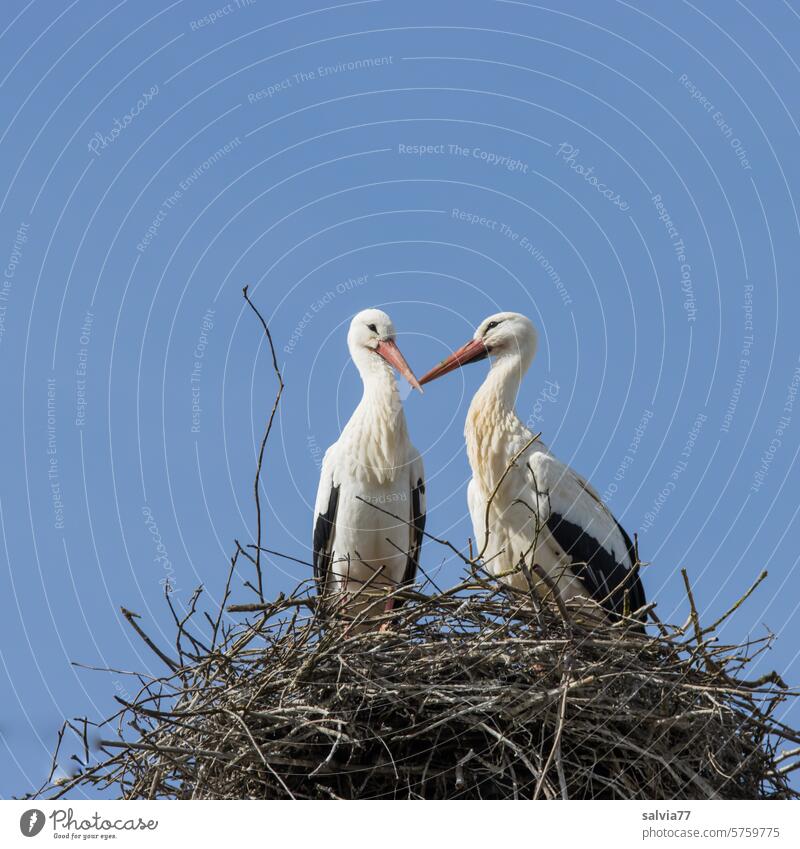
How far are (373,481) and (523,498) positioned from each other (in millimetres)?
581

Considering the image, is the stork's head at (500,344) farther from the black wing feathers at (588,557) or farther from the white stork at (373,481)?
the black wing feathers at (588,557)

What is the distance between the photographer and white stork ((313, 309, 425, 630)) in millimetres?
5312

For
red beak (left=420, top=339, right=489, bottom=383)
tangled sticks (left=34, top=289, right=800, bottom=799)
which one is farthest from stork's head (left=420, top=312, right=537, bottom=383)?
tangled sticks (left=34, top=289, right=800, bottom=799)

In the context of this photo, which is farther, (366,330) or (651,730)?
(366,330)

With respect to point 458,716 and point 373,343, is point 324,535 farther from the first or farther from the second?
point 458,716

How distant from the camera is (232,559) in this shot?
12.7ft

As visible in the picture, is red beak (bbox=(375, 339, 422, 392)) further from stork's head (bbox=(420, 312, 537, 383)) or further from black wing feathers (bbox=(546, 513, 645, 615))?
black wing feathers (bbox=(546, 513, 645, 615))

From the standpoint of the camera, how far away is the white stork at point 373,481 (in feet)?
17.4
